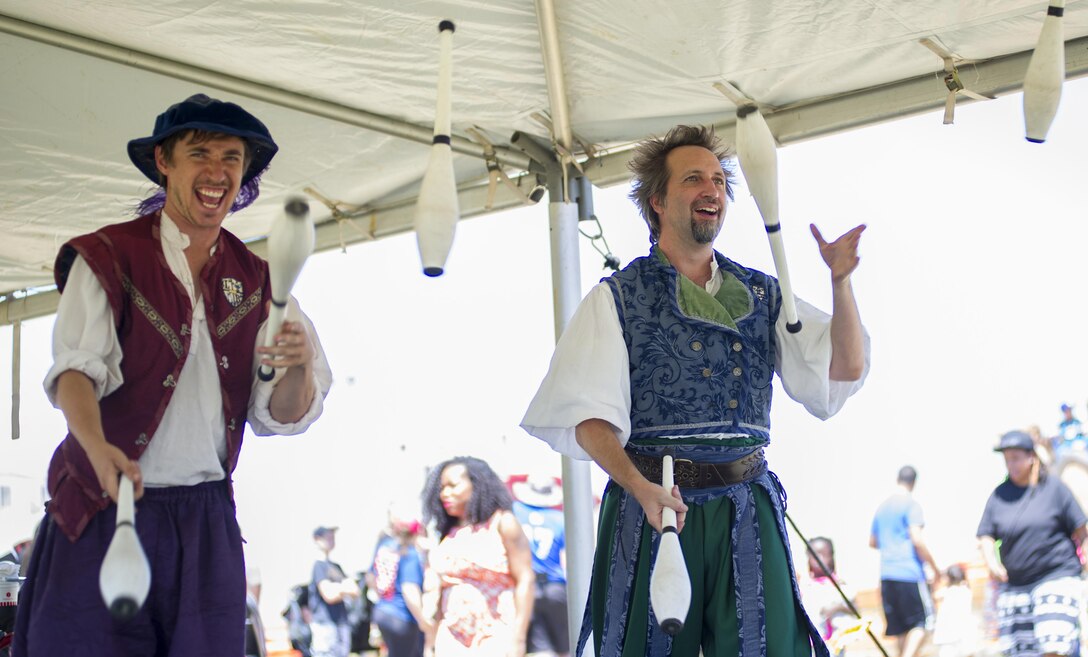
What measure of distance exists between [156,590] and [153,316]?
1.53 feet

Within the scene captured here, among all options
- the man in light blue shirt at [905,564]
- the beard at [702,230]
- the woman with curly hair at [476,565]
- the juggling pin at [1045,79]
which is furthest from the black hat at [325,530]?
the juggling pin at [1045,79]

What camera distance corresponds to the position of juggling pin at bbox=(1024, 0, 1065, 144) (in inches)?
85.5

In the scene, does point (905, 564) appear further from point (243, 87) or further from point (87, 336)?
point (87, 336)

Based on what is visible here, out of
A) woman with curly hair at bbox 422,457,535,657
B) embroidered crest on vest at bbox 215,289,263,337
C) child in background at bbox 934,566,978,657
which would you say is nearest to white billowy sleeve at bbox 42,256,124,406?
embroidered crest on vest at bbox 215,289,263,337

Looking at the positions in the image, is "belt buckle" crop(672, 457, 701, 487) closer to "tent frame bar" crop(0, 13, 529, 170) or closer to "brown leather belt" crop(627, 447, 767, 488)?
"brown leather belt" crop(627, 447, 767, 488)

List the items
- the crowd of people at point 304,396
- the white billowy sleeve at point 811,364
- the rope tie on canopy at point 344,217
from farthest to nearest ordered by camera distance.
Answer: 1. the rope tie on canopy at point 344,217
2. the white billowy sleeve at point 811,364
3. the crowd of people at point 304,396

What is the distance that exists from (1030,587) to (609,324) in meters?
3.16

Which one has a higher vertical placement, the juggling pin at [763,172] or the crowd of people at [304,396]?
the juggling pin at [763,172]

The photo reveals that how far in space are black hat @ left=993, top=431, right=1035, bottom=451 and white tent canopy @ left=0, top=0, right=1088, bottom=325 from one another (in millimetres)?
1820

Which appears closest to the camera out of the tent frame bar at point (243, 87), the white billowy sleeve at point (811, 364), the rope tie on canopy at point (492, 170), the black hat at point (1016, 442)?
the white billowy sleeve at point (811, 364)

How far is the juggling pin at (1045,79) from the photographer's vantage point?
217 centimetres

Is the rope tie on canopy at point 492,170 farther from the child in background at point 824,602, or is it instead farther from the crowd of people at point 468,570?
the child in background at point 824,602

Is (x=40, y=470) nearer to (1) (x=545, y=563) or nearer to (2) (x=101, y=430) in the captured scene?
(1) (x=545, y=563)

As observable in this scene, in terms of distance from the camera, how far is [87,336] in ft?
6.33
